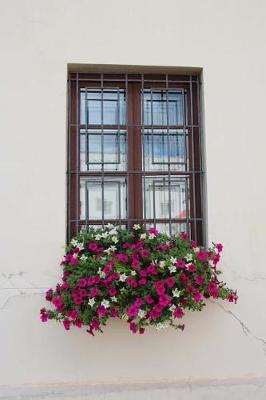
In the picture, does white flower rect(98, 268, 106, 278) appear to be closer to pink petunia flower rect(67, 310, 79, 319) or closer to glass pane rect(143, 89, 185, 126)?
pink petunia flower rect(67, 310, 79, 319)

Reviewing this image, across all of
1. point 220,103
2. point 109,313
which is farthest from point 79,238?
point 220,103

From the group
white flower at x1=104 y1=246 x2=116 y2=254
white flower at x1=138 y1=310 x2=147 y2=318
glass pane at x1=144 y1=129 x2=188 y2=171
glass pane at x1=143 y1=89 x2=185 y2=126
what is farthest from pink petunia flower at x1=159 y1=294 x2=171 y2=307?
glass pane at x1=143 y1=89 x2=185 y2=126

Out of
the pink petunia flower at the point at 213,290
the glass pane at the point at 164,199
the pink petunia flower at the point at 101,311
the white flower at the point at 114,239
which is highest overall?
the glass pane at the point at 164,199

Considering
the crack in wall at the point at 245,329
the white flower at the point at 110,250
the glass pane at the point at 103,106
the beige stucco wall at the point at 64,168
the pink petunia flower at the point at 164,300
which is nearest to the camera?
the pink petunia flower at the point at 164,300

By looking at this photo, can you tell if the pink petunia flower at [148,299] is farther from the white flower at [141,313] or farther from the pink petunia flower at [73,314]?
the pink petunia flower at [73,314]

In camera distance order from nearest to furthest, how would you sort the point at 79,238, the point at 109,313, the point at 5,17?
the point at 109,313
the point at 79,238
the point at 5,17

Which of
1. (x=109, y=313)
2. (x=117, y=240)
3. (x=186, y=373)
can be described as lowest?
(x=186, y=373)

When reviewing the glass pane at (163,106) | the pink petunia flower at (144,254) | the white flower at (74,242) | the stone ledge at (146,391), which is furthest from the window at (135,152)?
the stone ledge at (146,391)

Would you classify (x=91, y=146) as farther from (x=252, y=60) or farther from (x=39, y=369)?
(x=39, y=369)

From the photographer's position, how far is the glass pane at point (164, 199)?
3.32m

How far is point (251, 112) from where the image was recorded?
3.32 meters

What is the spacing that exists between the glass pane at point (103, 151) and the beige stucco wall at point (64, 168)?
22cm

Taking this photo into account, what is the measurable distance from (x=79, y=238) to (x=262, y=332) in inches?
56.9

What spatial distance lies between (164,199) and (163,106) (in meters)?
0.72
